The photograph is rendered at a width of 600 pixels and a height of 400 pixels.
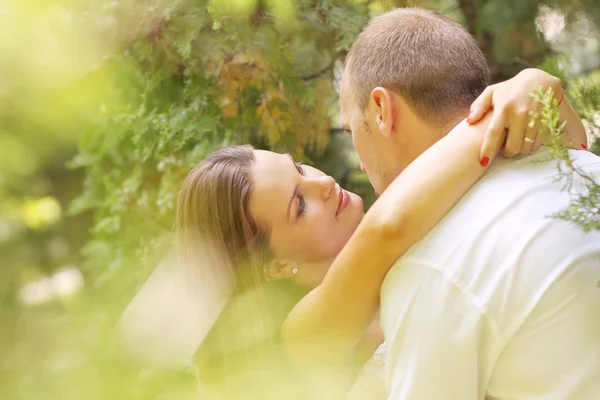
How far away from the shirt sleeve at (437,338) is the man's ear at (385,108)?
1.19ft

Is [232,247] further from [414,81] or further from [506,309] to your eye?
[506,309]

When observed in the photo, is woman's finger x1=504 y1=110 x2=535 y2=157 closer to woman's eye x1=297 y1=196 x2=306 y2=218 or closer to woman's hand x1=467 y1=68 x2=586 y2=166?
woman's hand x1=467 y1=68 x2=586 y2=166

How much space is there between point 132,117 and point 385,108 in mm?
583

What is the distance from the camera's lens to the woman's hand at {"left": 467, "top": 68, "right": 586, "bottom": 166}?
0.98 meters

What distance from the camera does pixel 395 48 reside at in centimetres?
122

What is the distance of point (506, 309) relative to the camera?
91 centimetres

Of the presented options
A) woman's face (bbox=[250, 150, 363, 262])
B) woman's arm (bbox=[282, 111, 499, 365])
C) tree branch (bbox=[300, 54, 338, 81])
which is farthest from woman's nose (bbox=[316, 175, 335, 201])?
tree branch (bbox=[300, 54, 338, 81])

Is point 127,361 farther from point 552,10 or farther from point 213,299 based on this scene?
point 552,10

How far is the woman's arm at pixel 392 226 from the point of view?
3.13ft

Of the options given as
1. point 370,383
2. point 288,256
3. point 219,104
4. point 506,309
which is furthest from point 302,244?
point 219,104

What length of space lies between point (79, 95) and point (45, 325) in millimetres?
144

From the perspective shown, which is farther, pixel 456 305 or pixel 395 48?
pixel 395 48

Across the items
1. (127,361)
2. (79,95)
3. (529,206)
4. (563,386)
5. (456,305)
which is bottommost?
(563,386)

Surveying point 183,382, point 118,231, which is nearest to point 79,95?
point 183,382
